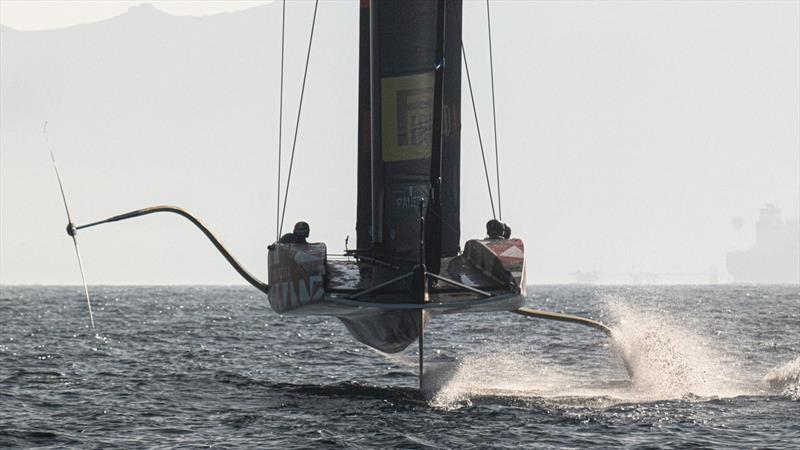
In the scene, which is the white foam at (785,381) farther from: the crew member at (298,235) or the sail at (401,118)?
Result: the crew member at (298,235)

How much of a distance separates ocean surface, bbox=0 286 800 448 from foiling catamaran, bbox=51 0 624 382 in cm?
166

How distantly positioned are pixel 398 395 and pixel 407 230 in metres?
3.06

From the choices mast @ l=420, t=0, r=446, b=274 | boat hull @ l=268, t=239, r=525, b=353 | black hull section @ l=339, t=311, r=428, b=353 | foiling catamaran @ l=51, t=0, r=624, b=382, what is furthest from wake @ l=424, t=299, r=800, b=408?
mast @ l=420, t=0, r=446, b=274

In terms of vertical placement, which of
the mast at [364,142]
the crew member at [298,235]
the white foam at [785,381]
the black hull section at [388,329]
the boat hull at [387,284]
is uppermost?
the mast at [364,142]

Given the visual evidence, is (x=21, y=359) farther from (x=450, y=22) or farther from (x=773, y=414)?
(x=773, y=414)

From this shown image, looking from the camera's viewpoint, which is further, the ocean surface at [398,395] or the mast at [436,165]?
the mast at [436,165]

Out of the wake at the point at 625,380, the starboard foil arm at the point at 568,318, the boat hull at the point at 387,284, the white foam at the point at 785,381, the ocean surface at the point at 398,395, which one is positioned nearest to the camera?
the ocean surface at the point at 398,395

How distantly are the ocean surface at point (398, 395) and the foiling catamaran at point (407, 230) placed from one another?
1659 millimetres

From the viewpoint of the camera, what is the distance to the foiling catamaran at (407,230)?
16.5 m

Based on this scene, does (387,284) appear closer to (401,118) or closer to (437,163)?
(437,163)

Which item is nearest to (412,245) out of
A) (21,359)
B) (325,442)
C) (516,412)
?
(516,412)

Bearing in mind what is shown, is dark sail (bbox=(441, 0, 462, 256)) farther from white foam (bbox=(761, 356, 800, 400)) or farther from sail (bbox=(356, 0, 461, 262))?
white foam (bbox=(761, 356, 800, 400))

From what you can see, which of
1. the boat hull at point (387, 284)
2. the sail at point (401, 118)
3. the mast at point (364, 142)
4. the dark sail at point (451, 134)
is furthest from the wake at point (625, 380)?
the mast at point (364, 142)

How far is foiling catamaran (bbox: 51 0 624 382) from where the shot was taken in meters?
16.5
